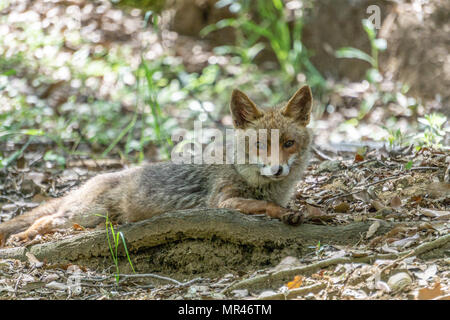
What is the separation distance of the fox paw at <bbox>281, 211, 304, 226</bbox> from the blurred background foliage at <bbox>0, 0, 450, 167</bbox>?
162 inches

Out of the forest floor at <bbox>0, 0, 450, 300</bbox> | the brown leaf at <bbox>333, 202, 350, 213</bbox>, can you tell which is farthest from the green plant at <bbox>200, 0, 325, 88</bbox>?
the brown leaf at <bbox>333, 202, 350, 213</bbox>

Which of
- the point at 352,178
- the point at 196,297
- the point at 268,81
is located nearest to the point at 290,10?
the point at 268,81

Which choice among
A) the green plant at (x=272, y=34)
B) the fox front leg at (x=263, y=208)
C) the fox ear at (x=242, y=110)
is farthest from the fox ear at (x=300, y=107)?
the green plant at (x=272, y=34)

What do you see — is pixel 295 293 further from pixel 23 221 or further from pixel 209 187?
pixel 23 221

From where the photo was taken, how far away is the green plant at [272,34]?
11398 mm

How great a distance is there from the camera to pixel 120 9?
13695 mm

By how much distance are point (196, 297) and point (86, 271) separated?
134 cm

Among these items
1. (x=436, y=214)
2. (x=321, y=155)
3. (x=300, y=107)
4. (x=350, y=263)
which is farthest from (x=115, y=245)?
(x=321, y=155)

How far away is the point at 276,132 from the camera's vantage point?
16.3 ft

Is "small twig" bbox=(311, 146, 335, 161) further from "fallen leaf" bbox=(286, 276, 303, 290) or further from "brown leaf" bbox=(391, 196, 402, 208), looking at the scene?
"fallen leaf" bbox=(286, 276, 303, 290)

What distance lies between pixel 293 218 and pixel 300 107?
4.80 ft

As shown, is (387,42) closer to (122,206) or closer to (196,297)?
(122,206)

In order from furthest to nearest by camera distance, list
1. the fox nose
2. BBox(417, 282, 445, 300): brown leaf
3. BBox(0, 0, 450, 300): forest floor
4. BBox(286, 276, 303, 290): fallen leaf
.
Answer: the fox nose < BBox(0, 0, 450, 300): forest floor < BBox(286, 276, 303, 290): fallen leaf < BBox(417, 282, 445, 300): brown leaf

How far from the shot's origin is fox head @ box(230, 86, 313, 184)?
193 inches
